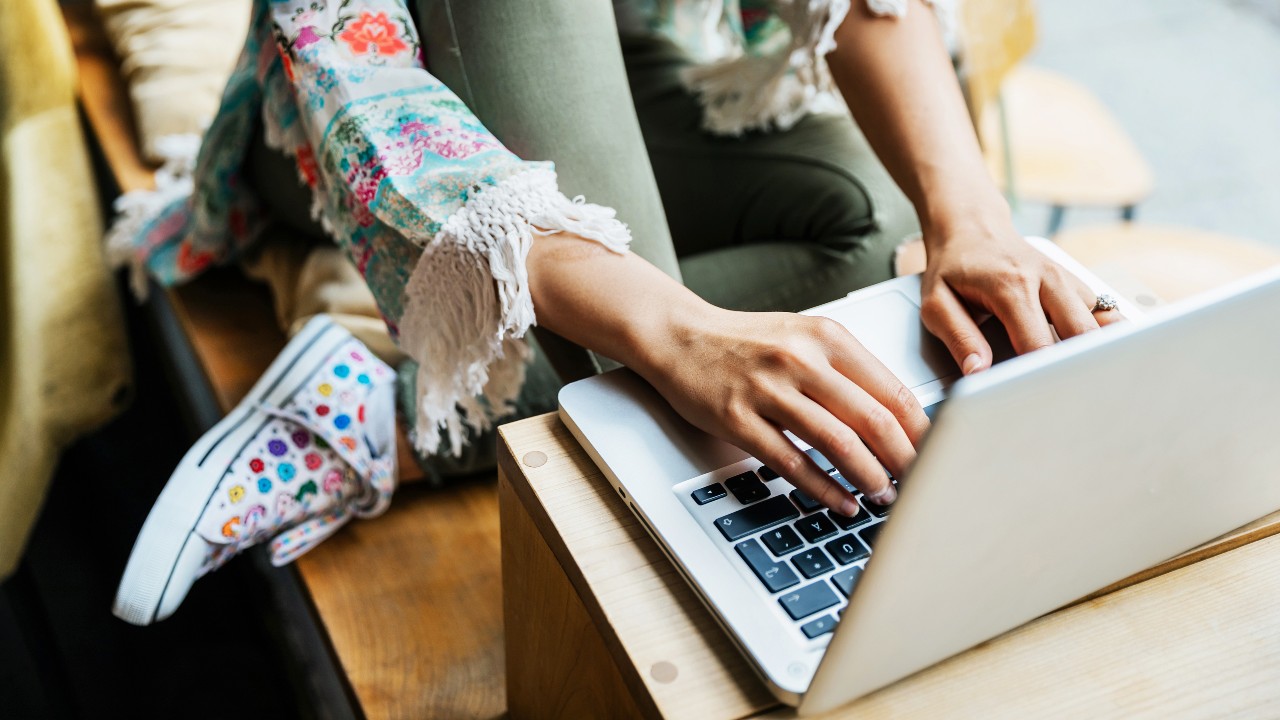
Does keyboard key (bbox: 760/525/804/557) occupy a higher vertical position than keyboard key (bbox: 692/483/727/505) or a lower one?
lower

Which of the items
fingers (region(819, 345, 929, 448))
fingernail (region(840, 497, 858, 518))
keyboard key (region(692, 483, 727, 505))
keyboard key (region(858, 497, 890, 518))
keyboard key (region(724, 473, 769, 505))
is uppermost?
fingers (region(819, 345, 929, 448))

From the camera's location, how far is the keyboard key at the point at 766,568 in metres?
0.39

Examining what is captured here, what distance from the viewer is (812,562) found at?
1.32ft

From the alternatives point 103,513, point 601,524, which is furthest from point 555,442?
point 103,513

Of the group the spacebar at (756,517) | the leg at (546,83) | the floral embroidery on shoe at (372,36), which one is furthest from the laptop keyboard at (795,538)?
the floral embroidery on shoe at (372,36)

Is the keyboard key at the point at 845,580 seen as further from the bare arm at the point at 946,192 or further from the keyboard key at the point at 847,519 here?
the bare arm at the point at 946,192

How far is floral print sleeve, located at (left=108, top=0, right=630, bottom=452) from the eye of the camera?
0.54 metres

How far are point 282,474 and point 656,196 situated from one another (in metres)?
0.37

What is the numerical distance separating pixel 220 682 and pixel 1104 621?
86 cm

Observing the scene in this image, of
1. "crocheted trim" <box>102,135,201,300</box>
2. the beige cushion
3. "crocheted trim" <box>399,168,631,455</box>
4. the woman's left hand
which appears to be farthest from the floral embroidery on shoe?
the beige cushion

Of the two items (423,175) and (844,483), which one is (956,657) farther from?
(423,175)

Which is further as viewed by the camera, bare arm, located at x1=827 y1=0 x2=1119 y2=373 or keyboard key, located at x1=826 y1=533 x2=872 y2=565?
bare arm, located at x1=827 y1=0 x2=1119 y2=373

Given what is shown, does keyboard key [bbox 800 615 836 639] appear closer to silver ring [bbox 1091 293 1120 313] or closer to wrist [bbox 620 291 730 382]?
wrist [bbox 620 291 730 382]

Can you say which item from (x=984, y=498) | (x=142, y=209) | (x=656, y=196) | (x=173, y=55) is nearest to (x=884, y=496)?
(x=984, y=498)
